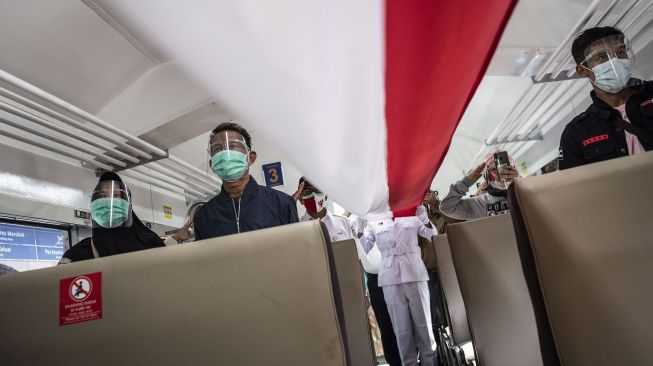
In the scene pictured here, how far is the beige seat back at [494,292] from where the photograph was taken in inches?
58.8

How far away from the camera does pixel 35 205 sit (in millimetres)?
3270

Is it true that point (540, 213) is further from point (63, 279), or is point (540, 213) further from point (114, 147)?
point (114, 147)

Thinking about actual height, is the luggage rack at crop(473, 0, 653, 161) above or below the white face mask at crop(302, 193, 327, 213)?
above

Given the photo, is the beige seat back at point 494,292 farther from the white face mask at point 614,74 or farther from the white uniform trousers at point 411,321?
the white uniform trousers at point 411,321

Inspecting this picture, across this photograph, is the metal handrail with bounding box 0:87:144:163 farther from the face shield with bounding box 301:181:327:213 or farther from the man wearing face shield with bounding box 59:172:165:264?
the face shield with bounding box 301:181:327:213

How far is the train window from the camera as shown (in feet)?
10.6

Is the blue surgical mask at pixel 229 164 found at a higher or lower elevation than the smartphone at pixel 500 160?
higher

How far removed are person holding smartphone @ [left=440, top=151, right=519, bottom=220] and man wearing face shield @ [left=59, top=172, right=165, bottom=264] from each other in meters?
1.85

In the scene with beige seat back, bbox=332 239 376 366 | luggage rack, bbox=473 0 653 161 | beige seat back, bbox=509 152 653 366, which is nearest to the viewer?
beige seat back, bbox=509 152 653 366

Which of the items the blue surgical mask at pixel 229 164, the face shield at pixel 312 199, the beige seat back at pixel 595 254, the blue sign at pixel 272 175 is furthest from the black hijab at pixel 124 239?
the blue sign at pixel 272 175

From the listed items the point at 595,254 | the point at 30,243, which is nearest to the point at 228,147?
A: the point at 595,254

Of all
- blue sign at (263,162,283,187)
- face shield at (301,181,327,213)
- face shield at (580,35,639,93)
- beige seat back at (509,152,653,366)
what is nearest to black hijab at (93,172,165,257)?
face shield at (301,181,327,213)

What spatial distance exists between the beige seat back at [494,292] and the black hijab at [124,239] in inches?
56.0

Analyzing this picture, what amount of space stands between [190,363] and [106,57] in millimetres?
3404
